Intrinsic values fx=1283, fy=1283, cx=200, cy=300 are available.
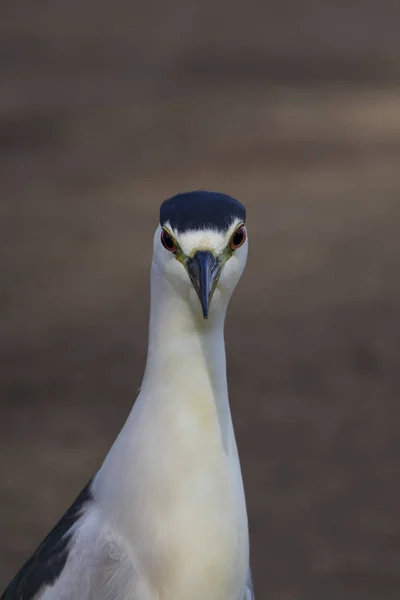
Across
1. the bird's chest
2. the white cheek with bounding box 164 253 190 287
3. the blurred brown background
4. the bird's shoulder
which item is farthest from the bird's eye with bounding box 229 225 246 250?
the blurred brown background

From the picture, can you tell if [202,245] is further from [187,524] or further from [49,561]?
[49,561]

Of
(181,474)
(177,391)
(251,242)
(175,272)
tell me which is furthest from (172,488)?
(251,242)

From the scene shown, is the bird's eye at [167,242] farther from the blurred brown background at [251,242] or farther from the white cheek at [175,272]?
the blurred brown background at [251,242]

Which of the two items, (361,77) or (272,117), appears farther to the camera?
(361,77)

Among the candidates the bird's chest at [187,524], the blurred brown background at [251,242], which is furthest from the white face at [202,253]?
the blurred brown background at [251,242]

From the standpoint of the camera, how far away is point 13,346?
6145 mm

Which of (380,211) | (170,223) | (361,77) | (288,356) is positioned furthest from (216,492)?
(361,77)

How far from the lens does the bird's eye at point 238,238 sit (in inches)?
93.1

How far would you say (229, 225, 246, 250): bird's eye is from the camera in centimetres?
237

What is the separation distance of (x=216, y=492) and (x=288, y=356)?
358 cm

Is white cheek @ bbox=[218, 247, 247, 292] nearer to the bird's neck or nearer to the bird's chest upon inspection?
the bird's neck

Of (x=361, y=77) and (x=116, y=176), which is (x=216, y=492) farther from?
(x=361, y=77)

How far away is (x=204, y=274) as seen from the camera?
2273mm

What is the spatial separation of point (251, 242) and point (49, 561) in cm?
461
